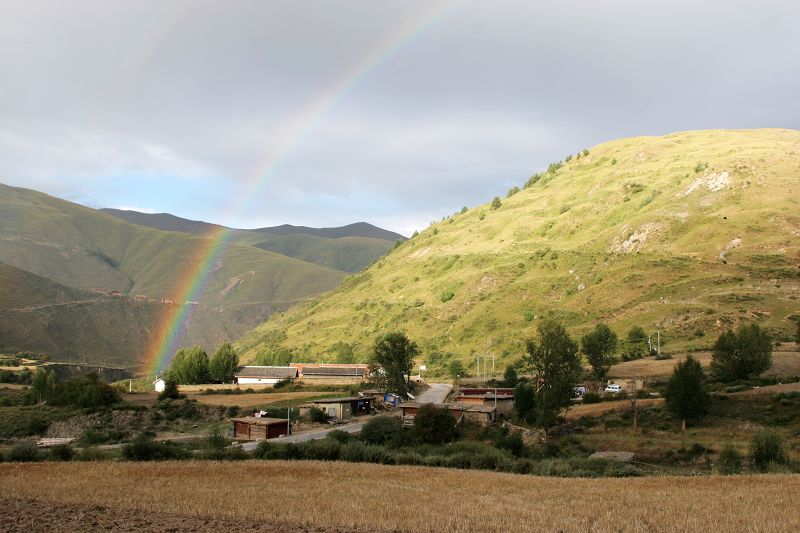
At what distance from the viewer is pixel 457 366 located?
347 feet

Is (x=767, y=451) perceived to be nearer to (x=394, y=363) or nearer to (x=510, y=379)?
(x=510, y=379)

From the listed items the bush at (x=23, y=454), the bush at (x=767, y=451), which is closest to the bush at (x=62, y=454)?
the bush at (x=23, y=454)

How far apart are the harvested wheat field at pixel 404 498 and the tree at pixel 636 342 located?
66.4 meters

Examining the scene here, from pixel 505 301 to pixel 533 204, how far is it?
253ft

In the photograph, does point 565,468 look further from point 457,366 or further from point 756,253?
point 756,253

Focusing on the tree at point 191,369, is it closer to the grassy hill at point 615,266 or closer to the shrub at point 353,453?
the grassy hill at point 615,266

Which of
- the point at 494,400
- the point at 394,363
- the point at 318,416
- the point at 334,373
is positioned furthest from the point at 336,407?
the point at 334,373

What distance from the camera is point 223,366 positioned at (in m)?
122

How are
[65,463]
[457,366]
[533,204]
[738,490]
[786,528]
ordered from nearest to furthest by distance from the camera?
[786,528] → [738,490] → [65,463] → [457,366] → [533,204]

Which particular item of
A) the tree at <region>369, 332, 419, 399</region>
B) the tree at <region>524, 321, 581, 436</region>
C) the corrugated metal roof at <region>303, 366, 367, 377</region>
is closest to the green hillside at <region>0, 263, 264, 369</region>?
the corrugated metal roof at <region>303, 366, 367, 377</region>

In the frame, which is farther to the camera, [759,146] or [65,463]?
[759,146]

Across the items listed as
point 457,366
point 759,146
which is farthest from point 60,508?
point 759,146

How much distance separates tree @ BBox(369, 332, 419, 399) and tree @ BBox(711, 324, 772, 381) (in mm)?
41528

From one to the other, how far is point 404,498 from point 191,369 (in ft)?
348
